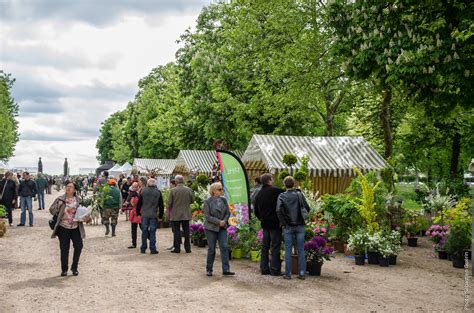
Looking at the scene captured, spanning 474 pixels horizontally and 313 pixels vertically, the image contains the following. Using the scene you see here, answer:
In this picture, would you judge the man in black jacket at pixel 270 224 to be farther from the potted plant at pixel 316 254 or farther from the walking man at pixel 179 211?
the walking man at pixel 179 211

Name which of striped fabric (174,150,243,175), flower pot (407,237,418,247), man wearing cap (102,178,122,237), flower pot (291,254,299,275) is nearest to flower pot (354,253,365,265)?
flower pot (291,254,299,275)

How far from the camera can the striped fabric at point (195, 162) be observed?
116ft

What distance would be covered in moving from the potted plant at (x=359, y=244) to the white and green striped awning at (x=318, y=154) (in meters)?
9.10

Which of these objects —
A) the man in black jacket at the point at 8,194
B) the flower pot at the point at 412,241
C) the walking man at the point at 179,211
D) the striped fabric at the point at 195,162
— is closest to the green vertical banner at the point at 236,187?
the walking man at the point at 179,211

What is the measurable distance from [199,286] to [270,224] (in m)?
2.01

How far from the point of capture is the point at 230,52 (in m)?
29.2

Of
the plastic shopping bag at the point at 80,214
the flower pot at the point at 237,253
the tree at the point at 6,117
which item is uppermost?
the tree at the point at 6,117

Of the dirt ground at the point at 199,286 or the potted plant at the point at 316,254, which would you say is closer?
the dirt ground at the point at 199,286

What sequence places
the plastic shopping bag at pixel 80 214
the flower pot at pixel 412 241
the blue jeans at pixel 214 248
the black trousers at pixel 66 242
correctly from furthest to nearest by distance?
the flower pot at pixel 412 241 < the blue jeans at pixel 214 248 < the black trousers at pixel 66 242 < the plastic shopping bag at pixel 80 214

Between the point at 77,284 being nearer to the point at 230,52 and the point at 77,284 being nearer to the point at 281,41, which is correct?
the point at 281,41

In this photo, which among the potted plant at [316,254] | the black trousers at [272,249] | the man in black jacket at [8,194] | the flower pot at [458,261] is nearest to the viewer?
the black trousers at [272,249]

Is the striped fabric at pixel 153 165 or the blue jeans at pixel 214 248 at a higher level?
the striped fabric at pixel 153 165

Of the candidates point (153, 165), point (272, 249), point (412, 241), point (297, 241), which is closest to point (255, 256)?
point (272, 249)

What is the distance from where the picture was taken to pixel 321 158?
953 inches
